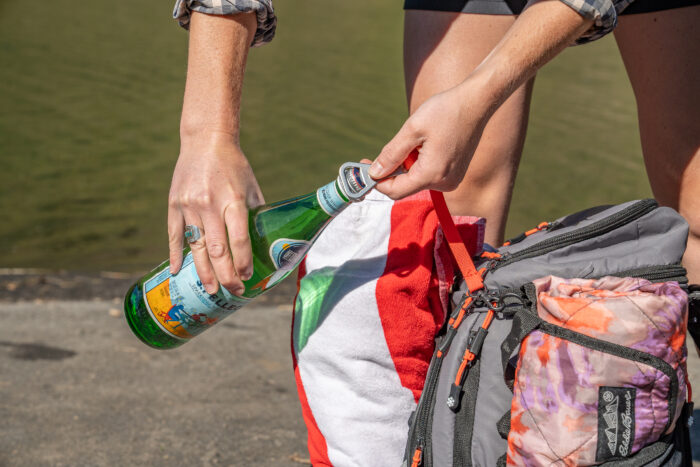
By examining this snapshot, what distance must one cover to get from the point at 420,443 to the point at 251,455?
0.92 m

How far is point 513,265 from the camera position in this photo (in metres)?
1.64

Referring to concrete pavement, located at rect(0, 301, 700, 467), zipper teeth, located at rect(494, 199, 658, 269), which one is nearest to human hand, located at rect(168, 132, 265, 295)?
zipper teeth, located at rect(494, 199, 658, 269)

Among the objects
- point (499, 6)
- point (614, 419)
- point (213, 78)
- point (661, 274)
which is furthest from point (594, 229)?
point (213, 78)

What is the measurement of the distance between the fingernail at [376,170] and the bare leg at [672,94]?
33.0 inches

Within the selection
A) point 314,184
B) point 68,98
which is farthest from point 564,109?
point 68,98

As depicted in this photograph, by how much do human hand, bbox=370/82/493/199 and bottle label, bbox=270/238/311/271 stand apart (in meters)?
0.36

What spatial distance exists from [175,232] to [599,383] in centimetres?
88

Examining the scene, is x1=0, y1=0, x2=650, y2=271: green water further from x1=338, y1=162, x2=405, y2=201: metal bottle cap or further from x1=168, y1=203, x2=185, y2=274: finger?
x1=338, y1=162, x2=405, y2=201: metal bottle cap

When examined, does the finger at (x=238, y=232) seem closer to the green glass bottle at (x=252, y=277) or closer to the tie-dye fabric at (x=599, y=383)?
the green glass bottle at (x=252, y=277)

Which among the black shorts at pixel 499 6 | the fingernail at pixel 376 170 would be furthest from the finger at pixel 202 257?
the black shorts at pixel 499 6

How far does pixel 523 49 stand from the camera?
143 cm

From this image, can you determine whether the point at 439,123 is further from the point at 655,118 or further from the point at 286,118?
the point at 286,118

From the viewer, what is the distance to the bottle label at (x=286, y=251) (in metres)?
1.70

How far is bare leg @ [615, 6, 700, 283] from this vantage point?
1.79 meters
